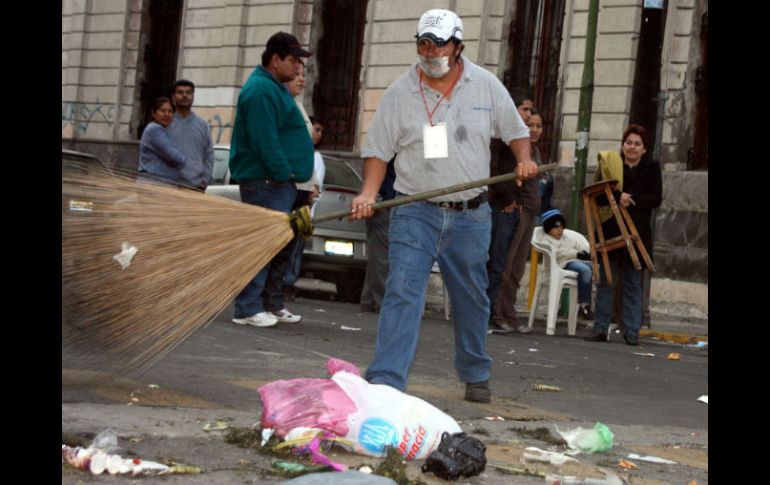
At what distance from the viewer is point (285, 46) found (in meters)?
10.1

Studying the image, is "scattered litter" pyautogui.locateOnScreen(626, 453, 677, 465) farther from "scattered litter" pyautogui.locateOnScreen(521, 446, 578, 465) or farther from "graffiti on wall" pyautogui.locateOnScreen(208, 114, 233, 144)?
"graffiti on wall" pyautogui.locateOnScreen(208, 114, 233, 144)

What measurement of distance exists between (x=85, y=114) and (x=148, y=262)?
24009 millimetres

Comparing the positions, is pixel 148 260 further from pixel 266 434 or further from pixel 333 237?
pixel 333 237

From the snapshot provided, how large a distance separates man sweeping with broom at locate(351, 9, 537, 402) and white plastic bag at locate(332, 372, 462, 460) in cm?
103

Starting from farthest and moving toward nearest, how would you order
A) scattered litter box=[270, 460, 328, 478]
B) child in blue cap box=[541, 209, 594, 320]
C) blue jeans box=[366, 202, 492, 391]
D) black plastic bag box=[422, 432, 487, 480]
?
child in blue cap box=[541, 209, 594, 320], blue jeans box=[366, 202, 492, 391], black plastic bag box=[422, 432, 487, 480], scattered litter box=[270, 460, 328, 478]

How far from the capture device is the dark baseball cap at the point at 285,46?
10.1 m

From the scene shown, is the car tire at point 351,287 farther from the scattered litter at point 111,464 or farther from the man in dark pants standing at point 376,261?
the scattered litter at point 111,464

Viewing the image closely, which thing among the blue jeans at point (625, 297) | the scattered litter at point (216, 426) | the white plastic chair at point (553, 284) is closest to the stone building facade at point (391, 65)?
the white plastic chair at point (553, 284)

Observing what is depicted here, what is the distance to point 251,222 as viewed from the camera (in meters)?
6.01

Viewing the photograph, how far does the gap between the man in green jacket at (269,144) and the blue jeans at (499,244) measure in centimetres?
234

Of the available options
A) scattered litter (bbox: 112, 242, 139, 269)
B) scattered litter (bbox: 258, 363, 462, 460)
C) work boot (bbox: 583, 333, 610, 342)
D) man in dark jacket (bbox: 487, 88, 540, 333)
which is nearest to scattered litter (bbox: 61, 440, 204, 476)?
scattered litter (bbox: 258, 363, 462, 460)

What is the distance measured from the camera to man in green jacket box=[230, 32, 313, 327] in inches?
391
